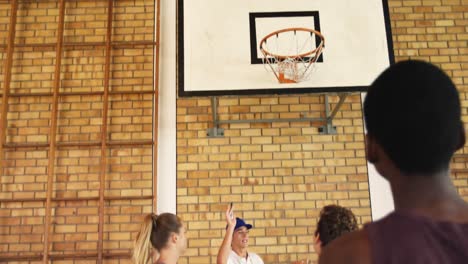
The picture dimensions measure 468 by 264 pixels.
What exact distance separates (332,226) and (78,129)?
3.61 meters

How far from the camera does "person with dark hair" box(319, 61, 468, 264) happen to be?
2.28 ft

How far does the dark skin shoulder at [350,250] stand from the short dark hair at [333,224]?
5.16ft

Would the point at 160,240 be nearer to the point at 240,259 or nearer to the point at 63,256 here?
the point at 240,259

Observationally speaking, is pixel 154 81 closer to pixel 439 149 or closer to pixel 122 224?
pixel 122 224

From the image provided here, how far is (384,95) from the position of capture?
2.64ft

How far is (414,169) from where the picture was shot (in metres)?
0.81

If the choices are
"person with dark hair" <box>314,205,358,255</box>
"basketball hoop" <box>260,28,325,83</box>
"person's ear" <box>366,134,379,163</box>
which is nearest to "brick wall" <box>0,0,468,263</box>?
"basketball hoop" <box>260,28,325,83</box>

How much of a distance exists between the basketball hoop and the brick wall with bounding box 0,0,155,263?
1.56m

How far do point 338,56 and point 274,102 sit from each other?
112 centimetres

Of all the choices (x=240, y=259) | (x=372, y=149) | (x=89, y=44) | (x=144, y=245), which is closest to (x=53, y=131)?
(x=89, y=44)

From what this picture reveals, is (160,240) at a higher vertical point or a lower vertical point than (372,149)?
lower

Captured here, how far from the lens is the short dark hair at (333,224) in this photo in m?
2.28

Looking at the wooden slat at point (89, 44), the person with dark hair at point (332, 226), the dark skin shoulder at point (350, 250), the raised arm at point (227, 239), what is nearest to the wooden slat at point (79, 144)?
the wooden slat at point (89, 44)

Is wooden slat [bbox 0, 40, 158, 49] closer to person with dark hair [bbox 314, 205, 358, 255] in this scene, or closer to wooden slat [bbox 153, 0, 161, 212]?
wooden slat [bbox 153, 0, 161, 212]
